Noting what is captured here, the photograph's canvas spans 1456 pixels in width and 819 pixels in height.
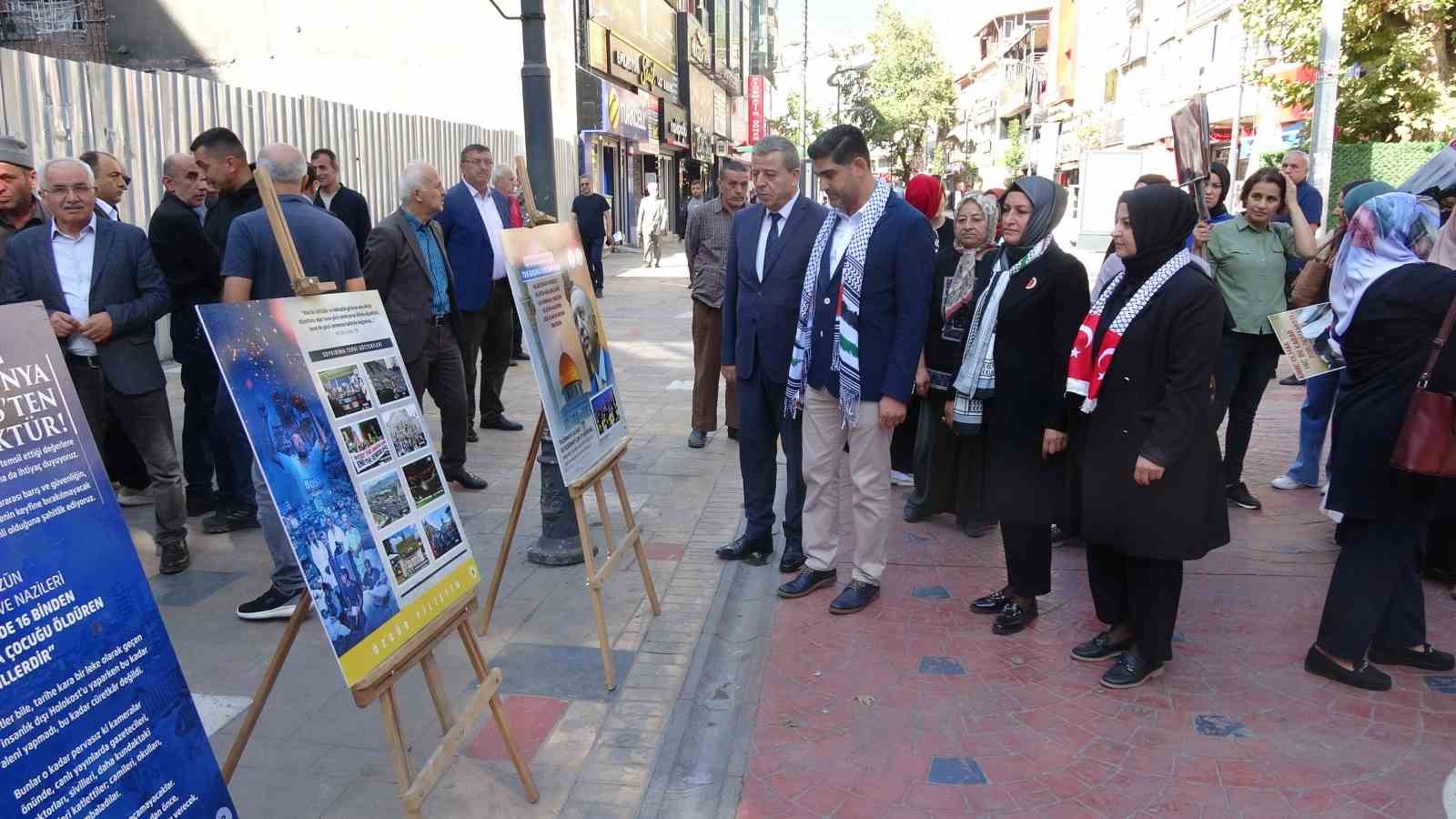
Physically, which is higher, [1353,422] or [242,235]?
[242,235]

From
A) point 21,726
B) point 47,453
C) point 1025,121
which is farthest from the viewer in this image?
point 1025,121

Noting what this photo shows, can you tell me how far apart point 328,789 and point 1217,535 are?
3.12 metres

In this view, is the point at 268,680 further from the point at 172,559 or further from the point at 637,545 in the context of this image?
the point at 172,559

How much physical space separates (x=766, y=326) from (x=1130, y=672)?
2.10 meters

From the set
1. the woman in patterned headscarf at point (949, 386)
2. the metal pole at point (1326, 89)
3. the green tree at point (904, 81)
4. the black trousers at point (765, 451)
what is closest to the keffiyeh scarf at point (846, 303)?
the black trousers at point (765, 451)

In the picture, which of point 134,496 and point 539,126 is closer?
point 539,126

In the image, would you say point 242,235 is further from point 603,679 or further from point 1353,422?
point 1353,422

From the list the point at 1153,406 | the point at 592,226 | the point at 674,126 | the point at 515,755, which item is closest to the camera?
the point at 515,755

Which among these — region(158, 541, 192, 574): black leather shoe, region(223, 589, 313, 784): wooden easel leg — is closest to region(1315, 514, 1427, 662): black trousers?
region(223, 589, 313, 784): wooden easel leg

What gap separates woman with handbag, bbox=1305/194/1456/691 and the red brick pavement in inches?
12.8

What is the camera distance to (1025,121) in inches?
2359


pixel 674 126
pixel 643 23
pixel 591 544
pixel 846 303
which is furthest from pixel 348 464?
pixel 674 126

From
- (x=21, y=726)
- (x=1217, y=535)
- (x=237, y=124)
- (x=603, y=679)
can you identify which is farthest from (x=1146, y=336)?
(x=237, y=124)

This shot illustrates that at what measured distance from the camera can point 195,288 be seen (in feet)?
17.2
